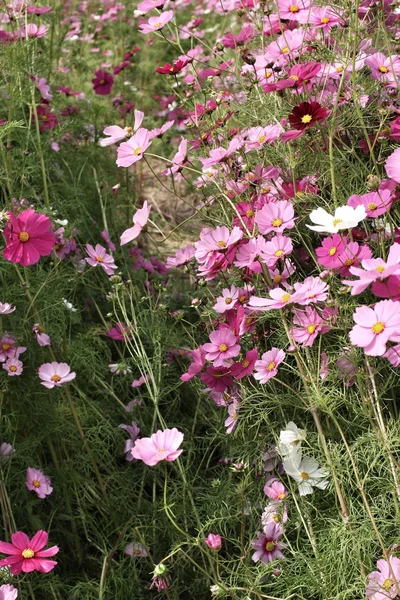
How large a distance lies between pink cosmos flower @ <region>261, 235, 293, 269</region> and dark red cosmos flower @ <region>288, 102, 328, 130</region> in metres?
0.19

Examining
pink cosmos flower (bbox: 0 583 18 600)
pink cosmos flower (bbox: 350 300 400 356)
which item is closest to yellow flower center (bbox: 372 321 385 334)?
pink cosmos flower (bbox: 350 300 400 356)

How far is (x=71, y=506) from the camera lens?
5.62 ft

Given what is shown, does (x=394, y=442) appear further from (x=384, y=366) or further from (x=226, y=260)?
(x=226, y=260)

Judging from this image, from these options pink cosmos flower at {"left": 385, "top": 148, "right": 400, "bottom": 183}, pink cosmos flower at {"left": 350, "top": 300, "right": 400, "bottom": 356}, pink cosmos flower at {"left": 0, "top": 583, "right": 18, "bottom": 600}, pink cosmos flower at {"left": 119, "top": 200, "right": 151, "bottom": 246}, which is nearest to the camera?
pink cosmos flower at {"left": 350, "top": 300, "right": 400, "bottom": 356}

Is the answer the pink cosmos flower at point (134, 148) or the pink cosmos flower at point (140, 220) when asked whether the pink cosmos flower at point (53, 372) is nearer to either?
the pink cosmos flower at point (140, 220)

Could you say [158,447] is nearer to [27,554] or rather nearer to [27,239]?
[27,554]

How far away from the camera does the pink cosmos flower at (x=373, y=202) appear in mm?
1425

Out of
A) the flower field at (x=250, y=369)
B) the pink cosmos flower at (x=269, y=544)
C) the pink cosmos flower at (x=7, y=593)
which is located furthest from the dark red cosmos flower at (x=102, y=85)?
the pink cosmos flower at (x=7, y=593)

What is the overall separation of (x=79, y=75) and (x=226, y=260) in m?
1.89

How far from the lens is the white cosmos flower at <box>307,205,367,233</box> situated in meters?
1.30

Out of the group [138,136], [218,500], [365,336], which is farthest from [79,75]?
[365,336]

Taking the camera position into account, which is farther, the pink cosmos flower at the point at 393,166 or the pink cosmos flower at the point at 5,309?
the pink cosmos flower at the point at 5,309

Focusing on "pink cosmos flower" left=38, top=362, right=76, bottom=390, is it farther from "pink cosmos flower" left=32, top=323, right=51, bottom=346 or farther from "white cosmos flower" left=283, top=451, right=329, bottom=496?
"white cosmos flower" left=283, top=451, right=329, bottom=496

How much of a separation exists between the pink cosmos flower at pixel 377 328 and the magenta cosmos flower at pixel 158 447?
0.30 meters
